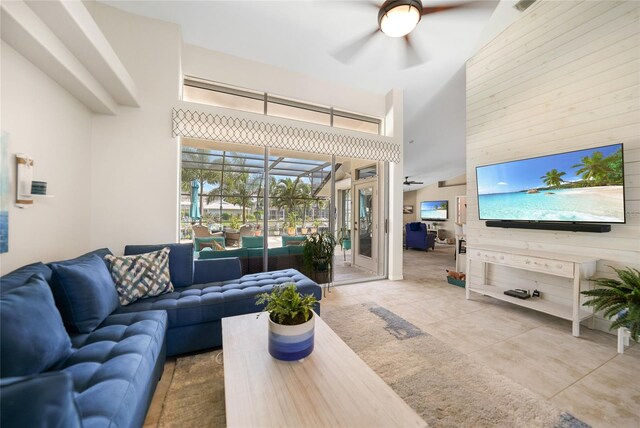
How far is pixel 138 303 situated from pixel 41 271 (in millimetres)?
691

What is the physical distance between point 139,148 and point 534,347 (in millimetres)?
4702

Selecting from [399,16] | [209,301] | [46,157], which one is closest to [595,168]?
[399,16]

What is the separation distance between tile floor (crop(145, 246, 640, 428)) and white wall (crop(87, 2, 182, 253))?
1698 mm

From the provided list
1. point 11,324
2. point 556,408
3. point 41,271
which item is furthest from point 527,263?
point 41,271

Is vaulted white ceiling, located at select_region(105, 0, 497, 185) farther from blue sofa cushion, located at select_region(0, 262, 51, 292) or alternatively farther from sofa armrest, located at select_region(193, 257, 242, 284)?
blue sofa cushion, located at select_region(0, 262, 51, 292)

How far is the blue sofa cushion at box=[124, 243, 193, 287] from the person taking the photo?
256 cm

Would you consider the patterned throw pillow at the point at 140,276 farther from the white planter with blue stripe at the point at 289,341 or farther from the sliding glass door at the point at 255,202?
the white planter with blue stripe at the point at 289,341

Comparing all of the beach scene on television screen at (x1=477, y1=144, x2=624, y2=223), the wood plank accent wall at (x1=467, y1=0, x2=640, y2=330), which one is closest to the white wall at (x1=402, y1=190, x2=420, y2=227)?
the wood plank accent wall at (x1=467, y1=0, x2=640, y2=330)

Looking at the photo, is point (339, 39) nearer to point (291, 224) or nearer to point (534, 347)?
point (291, 224)

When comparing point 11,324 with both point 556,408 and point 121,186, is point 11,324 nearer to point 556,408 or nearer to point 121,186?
point 121,186

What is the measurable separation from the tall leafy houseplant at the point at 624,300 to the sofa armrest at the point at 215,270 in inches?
142

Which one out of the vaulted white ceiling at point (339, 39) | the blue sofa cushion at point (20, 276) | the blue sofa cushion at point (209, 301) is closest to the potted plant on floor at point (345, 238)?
the vaulted white ceiling at point (339, 39)

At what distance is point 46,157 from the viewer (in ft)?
6.64

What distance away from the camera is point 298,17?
2.85 meters
